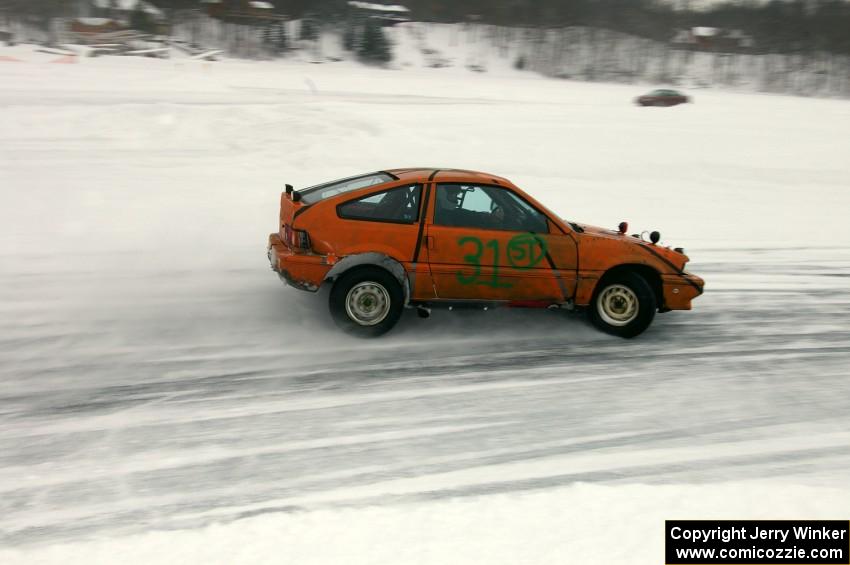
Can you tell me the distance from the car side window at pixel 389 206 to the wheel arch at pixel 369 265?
36 centimetres

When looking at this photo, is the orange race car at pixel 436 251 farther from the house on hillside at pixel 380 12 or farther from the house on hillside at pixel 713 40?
the house on hillside at pixel 713 40

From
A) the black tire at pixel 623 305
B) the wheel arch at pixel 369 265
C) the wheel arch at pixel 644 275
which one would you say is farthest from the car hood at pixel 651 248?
the wheel arch at pixel 369 265

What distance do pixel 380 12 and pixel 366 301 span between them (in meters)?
48.5

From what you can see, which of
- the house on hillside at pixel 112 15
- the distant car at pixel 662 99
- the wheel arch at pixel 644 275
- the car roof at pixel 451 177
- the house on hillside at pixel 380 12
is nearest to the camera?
the car roof at pixel 451 177

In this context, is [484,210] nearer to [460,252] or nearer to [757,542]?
[460,252]

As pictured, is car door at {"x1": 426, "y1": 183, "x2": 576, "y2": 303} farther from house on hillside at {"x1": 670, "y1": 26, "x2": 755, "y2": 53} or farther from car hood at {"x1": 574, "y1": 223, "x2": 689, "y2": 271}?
house on hillside at {"x1": 670, "y1": 26, "x2": 755, "y2": 53}

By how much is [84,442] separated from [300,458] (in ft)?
4.92

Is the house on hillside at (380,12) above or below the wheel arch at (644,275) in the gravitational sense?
above

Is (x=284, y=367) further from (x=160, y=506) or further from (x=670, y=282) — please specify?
(x=670, y=282)

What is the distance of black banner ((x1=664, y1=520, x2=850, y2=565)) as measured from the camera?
14.4 ft

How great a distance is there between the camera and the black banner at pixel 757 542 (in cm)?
438

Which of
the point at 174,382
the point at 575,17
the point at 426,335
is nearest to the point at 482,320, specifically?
the point at 426,335

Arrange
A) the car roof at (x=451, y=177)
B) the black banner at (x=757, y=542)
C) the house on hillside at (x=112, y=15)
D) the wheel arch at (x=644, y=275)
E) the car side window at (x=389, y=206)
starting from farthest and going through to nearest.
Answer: the house on hillside at (x=112, y=15) → the wheel arch at (x=644, y=275) → the car roof at (x=451, y=177) → the car side window at (x=389, y=206) → the black banner at (x=757, y=542)

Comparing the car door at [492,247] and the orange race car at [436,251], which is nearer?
the orange race car at [436,251]
